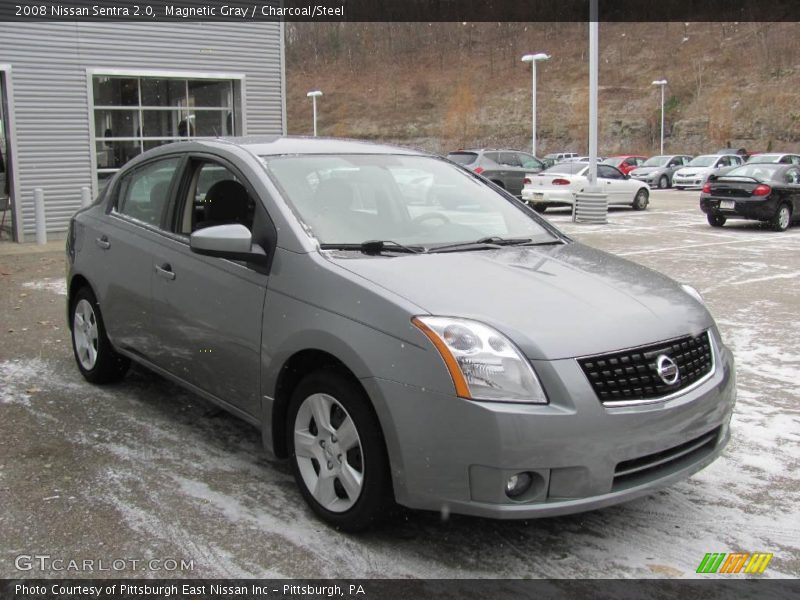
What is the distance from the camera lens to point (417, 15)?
93.8 meters

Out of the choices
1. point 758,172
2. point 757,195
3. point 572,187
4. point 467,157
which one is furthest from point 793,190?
point 467,157

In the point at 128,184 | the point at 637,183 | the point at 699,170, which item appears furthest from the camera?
the point at 699,170

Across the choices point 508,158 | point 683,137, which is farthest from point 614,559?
point 683,137

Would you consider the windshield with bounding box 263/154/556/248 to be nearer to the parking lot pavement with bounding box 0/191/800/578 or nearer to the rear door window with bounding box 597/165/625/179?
the parking lot pavement with bounding box 0/191/800/578

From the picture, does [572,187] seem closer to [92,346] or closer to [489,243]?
[92,346]

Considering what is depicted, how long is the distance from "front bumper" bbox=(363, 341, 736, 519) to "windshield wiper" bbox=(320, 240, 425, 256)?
0.79 meters

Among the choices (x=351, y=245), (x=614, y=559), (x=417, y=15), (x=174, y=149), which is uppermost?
(x=417, y=15)

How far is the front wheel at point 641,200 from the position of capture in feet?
76.2

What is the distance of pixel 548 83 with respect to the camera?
2953 inches

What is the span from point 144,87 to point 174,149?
42.3ft

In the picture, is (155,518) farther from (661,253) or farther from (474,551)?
(661,253)

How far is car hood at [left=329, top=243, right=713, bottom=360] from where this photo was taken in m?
3.07

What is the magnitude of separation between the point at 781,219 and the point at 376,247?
1579 centimetres

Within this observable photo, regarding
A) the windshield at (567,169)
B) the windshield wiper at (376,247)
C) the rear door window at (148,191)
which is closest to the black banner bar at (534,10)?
the windshield at (567,169)
